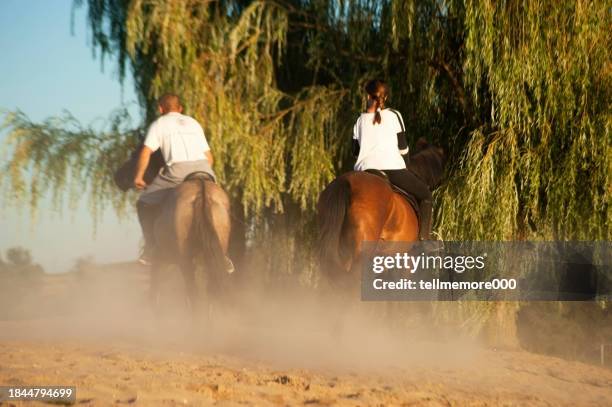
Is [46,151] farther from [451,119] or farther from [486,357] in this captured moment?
[486,357]

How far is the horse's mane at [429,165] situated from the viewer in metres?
9.28

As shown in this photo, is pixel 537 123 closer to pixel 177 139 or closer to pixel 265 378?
pixel 177 139

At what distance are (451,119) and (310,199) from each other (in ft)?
7.29

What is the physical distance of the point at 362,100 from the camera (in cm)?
1071

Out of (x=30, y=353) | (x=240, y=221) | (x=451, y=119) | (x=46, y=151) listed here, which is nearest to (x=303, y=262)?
(x=240, y=221)

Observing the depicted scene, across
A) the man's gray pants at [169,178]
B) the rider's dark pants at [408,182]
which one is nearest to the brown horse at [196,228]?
the man's gray pants at [169,178]

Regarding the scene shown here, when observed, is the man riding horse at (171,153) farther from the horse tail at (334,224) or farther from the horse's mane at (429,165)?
the horse's mane at (429,165)

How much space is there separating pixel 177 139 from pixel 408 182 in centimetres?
259

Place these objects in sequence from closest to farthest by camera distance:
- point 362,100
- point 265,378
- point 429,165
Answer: point 265,378
point 429,165
point 362,100

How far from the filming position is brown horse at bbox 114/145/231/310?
8445mm

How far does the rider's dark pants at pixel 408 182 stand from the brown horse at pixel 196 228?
1.83 meters

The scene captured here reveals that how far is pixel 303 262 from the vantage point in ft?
40.2

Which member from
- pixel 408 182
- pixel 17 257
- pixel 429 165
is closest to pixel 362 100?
pixel 429 165

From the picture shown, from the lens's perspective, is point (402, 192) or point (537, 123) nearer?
point (402, 192)
